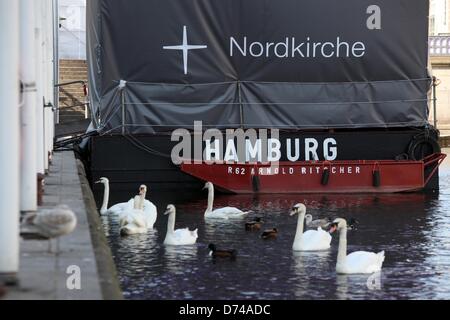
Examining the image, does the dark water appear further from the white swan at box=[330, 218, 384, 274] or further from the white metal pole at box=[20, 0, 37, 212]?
the white metal pole at box=[20, 0, 37, 212]

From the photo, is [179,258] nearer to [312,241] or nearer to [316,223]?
[312,241]

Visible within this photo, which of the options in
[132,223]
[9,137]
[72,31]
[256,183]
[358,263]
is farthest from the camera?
[72,31]

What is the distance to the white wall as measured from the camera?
44812mm

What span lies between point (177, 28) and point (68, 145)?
492 centimetres

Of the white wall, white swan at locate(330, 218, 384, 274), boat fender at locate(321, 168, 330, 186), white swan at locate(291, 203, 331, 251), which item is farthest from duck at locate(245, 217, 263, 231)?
the white wall

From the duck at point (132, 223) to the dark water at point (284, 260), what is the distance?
18 cm

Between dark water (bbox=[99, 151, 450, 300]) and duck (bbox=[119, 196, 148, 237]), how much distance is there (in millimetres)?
183

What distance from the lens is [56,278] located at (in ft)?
29.8

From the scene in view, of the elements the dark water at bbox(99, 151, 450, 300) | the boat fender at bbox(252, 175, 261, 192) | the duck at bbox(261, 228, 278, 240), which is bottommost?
the dark water at bbox(99, 151, 450, 300)

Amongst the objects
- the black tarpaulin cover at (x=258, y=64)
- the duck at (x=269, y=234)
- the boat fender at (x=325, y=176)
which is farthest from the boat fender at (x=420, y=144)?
the duck at (x=269, y=234)

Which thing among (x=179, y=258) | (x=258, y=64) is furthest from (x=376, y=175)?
(x=179, y=258)

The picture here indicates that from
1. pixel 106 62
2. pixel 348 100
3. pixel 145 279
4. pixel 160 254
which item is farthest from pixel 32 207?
pixel 348 100

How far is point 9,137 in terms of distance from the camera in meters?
8.98

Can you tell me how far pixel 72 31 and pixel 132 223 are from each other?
95.0ft
